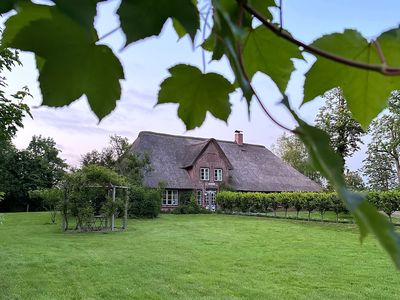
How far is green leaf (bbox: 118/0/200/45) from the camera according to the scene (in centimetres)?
33

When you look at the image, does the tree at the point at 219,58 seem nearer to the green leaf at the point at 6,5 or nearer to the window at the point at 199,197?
the green leaf at the point at 6,5

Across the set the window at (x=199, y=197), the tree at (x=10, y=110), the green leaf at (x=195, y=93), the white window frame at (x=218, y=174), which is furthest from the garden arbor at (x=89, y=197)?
the green leaf at (x=195, y=93)

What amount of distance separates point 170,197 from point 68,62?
27.7 metres

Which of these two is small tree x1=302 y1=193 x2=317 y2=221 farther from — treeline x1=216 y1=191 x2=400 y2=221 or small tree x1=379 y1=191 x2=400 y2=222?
small tree x1=379 y1=191 x2=400 y2=222

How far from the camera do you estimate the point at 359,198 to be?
0.71ft

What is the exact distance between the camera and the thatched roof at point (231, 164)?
2853 cm

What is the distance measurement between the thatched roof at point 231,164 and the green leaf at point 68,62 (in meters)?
26.2

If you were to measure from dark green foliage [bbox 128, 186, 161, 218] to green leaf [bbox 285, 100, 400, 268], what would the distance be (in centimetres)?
2140

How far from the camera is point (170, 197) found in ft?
91.3

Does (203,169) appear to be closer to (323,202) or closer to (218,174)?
(218,174)

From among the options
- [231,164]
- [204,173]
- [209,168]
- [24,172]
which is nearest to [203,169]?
[204,173]

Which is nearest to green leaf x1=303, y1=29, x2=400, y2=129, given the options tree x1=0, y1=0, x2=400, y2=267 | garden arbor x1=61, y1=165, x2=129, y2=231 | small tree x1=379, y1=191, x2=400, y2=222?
tree x1=0, y1=0, x2=400, y2=267

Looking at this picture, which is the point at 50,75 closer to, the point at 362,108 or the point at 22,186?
the point at 362,108

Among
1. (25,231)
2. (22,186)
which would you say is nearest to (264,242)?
(25,231)
